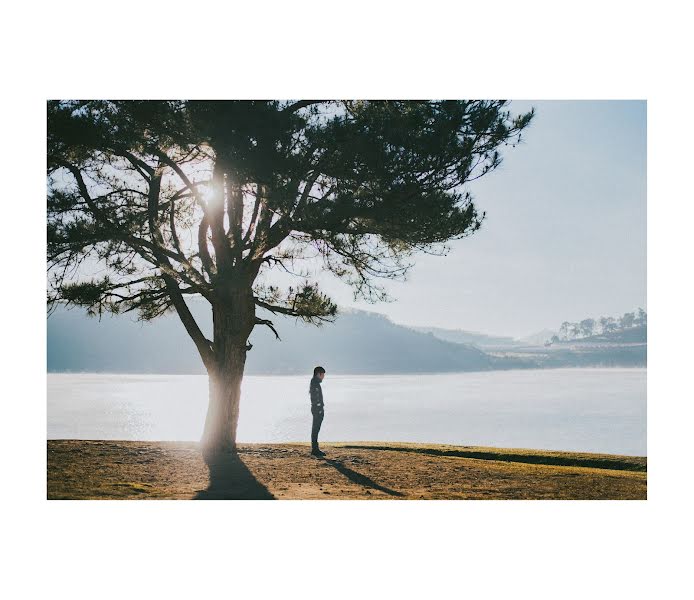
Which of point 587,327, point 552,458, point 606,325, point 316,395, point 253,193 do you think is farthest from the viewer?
point 587,327

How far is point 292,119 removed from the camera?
8.98m

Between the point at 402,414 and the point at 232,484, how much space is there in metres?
28.9

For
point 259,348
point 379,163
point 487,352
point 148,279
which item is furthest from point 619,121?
point 487,352

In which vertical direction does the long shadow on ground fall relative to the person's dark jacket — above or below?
below

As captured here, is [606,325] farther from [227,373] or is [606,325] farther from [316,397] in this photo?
[227,373]

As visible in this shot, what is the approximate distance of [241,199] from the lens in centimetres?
1046

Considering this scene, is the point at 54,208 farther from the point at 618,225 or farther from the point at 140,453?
the point at 618,225

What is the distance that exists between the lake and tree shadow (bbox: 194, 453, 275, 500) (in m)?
2.47

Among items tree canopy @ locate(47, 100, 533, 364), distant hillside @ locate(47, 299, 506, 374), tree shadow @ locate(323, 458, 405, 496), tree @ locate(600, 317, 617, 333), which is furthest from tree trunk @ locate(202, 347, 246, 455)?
distant hillside @ locate(47, 299, 506, 374)

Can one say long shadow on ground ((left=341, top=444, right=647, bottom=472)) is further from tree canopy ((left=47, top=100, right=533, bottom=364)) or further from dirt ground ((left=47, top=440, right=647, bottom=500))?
tree canopy ((left=47, top=100, right=533, bottom=364))

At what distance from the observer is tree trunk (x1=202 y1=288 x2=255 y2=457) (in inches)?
418

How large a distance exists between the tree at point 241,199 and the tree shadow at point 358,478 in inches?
81.1

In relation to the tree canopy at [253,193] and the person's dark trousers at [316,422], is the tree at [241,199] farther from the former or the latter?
the person's dark trousers at [316,422]

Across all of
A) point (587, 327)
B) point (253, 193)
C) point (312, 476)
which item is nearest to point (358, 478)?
point (312, 476)
